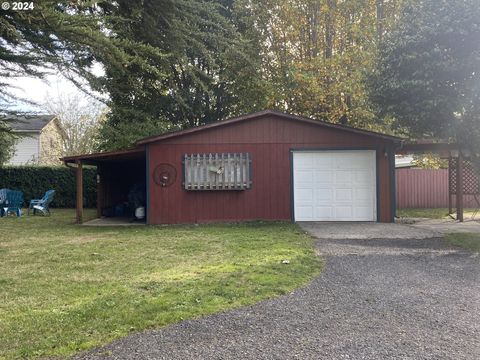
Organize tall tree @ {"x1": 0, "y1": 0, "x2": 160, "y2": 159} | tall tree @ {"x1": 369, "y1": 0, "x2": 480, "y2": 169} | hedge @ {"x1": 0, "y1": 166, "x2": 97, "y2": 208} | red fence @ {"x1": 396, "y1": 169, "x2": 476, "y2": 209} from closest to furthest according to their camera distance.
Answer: tall tree @ {"x1": 0, "y1": 0, "x2": 160, "y2": 159}, tall tree @ {"x1": 369, "y1": 0, "x2": 480, "y2": 169}, red fence @ {"x1": 396, "y1": 169, "x2": 476, "y2": 209}, hedge @ {"x1": 0, "y1": 166, "x2": 97, "y2": 208}

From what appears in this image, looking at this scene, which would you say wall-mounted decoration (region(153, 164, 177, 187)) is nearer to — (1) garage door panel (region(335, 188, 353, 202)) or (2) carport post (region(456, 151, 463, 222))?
(1) garage door panel (region(335, 188, 353, 202))

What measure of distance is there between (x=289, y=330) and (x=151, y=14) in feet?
27.6

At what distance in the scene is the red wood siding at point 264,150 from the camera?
1205 cm

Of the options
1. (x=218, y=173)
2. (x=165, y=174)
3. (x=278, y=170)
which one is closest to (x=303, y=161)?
(x=278, y=170)

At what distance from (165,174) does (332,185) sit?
15.2 feet

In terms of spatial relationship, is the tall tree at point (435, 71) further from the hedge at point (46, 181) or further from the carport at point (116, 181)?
the hedge at point (46, 181)

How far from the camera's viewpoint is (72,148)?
29844 millimetres

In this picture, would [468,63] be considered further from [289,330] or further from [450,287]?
[289,330]

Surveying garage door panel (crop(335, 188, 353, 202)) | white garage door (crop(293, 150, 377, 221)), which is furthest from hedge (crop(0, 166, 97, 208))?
garage door panel (crop(335, 188, 353, 202))

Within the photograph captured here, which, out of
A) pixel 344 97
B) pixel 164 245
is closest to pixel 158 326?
pixel 164 245

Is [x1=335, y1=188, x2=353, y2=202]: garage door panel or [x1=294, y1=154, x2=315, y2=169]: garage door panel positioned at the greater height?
[x1=294, y1=154, x2=315, y2=169]: garage door panel

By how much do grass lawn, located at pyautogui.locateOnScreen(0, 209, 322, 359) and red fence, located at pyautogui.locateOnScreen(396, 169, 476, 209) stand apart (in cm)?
983

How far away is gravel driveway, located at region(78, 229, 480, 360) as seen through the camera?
3273mm

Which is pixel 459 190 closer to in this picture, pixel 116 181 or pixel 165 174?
pixel 165 174
